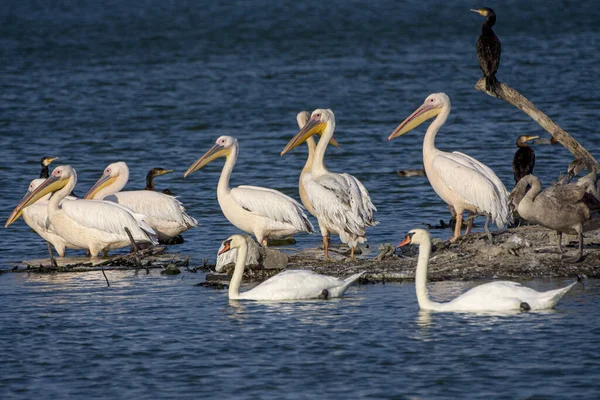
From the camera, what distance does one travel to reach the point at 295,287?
744cm

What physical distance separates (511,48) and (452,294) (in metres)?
22.7

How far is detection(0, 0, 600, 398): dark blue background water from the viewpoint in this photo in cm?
616

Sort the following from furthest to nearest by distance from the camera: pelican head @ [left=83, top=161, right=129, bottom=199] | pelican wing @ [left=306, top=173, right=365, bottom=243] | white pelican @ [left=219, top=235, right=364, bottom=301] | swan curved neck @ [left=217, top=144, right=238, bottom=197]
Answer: pelican head @ [left=83, top=161, right=129, bottom=199]
swan curved neck @ [left=217, top=144, right=238, bottom=197]
pelican wing @ [left=306, top=173, right=365, bottom=243]
white pelican @ [left=219, top=235, right=364, bottom=301]

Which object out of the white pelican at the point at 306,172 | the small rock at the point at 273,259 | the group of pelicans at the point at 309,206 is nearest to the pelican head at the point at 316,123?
the group of pelicans at the point at 309,206

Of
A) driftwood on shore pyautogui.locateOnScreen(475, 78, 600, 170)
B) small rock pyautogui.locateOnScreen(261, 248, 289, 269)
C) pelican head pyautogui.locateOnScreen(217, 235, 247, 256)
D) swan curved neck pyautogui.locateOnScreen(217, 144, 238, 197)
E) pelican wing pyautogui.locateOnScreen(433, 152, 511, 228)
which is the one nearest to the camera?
pelican head pyautogui.locateOnScreen(217, 235, 247, 256)

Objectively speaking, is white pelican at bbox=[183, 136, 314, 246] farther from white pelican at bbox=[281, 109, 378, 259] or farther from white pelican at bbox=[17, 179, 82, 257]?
white pelican at bbox=[17, 179, 82, 257]

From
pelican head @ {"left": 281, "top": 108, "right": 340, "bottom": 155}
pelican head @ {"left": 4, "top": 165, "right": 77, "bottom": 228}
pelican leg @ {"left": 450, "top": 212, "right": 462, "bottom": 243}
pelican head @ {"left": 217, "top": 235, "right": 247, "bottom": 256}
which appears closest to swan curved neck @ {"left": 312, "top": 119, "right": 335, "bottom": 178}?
pelican head @ {"left": 281, "top": 108, "right": 340, "bottom": 155}

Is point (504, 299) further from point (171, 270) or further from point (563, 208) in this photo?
point (171, 270)

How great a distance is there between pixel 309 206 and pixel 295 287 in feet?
6.87

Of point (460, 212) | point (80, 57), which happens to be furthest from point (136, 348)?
point (80, 57)

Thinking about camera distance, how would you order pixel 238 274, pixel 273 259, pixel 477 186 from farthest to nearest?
pixel 477 186 → pixel 273 259 → pixel 238 274

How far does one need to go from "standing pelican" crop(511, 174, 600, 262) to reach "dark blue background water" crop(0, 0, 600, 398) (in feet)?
2.62

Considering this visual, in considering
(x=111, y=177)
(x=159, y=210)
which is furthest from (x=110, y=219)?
(x=111, y=177)

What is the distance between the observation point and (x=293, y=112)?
66.9ft
